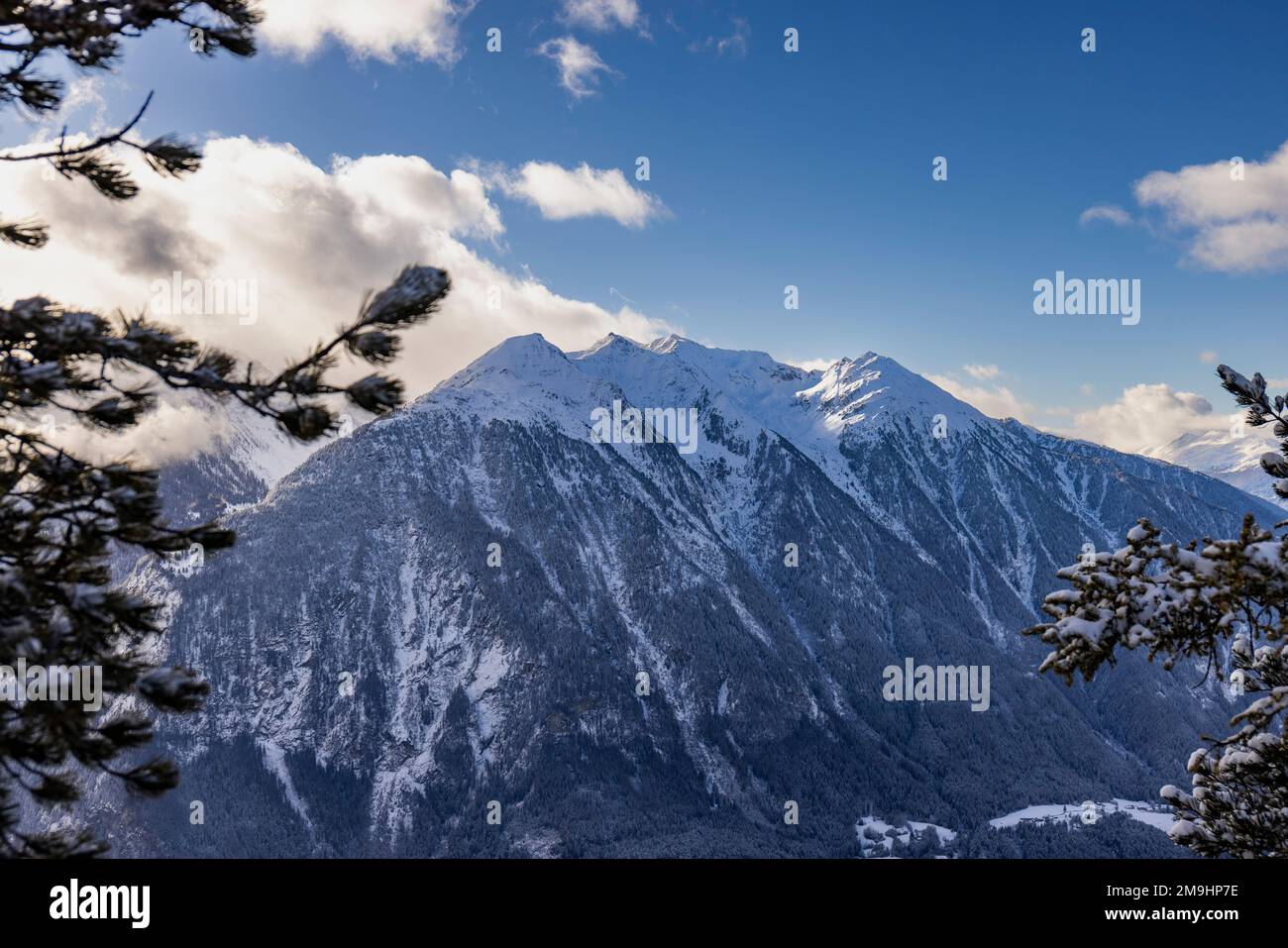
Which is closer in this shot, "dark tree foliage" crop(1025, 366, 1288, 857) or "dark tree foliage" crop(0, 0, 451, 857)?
"dark tree foliage" crop(0, 0, 451, 857)

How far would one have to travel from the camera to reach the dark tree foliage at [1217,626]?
28.9ft

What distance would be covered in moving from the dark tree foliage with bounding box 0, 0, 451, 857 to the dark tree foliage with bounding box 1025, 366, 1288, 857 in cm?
764

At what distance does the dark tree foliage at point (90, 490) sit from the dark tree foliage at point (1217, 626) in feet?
25.1

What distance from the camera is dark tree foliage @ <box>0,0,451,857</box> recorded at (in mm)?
6641

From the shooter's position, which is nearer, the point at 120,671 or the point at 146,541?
the point at 120,671

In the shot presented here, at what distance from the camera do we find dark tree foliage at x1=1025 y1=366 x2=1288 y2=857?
8.80 meters

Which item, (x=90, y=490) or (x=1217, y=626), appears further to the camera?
(x=1217, y=626)

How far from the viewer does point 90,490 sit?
738 cm

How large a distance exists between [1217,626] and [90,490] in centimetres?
1165
